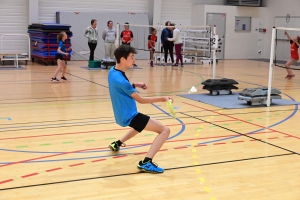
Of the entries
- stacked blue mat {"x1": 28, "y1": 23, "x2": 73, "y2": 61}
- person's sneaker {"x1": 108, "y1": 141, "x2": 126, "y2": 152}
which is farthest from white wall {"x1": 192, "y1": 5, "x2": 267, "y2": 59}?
person's sneaker {"x1": 108, "y1": 141, "x2": 126, "y2": 152}

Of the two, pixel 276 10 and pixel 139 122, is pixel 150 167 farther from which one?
pixel 276 10

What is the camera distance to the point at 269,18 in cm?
2627

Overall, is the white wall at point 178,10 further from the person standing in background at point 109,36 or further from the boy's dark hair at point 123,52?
the boy's dark hair at point 123,52

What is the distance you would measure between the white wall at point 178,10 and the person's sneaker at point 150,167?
1958 cm

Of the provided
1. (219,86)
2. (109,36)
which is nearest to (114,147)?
(219,86)

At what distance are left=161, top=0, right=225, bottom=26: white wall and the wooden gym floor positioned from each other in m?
13.6

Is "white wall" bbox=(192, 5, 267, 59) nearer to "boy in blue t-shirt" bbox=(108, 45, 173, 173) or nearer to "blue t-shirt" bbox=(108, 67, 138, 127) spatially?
"boy in blue t-shirt" bbox=(108, 45, 173, 173)

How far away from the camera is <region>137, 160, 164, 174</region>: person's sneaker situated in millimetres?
5734

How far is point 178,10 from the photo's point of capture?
993 inches

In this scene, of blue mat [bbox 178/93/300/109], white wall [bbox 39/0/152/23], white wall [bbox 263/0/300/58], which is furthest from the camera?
white wall [bbox 263/0/300/58]

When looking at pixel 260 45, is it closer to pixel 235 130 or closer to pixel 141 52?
pixel 141 52

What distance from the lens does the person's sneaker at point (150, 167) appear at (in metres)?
5.73

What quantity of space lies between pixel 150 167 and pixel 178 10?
66.9ft

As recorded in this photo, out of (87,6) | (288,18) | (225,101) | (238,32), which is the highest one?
(87,6)
